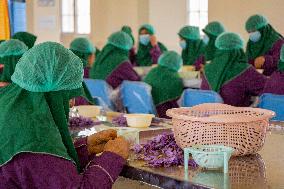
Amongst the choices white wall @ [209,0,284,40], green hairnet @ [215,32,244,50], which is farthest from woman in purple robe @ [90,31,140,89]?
white wall @ [209,0,284,40]

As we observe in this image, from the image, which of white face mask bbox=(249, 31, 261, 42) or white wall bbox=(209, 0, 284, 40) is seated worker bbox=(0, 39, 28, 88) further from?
white wall bbox=(209, 0, 284, 40)

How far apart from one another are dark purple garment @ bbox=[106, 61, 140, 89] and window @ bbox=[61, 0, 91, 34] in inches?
172

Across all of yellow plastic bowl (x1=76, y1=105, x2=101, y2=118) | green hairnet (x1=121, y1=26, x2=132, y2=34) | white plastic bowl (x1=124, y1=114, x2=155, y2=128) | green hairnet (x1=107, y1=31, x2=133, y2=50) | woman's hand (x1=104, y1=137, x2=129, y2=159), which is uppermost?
green hairnet (x1=121, y1=26, x2=132, y2=34)

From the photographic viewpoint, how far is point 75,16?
9773mm

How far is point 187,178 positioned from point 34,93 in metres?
0.55

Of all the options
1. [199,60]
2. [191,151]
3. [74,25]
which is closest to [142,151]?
[191,151]

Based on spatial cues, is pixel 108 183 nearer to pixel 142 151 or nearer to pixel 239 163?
pixel 142 151

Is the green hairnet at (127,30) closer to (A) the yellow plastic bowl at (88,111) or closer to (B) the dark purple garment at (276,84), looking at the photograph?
(B) the dark purple garment at (276,84)

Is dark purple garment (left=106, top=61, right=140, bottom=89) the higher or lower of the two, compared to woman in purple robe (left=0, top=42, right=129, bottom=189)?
A: lower

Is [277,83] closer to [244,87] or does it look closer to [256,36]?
[244,87]

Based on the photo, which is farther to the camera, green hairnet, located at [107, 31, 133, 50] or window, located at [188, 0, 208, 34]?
window, located at [188, 0, 208, 34]

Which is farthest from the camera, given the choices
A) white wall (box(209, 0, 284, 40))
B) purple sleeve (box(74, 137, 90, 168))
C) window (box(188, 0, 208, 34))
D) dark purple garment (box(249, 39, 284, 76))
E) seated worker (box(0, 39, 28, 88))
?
window (box(188, 0, 208, 34))

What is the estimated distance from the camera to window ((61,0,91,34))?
31.9 feet

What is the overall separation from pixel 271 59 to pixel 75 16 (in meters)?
4.77
